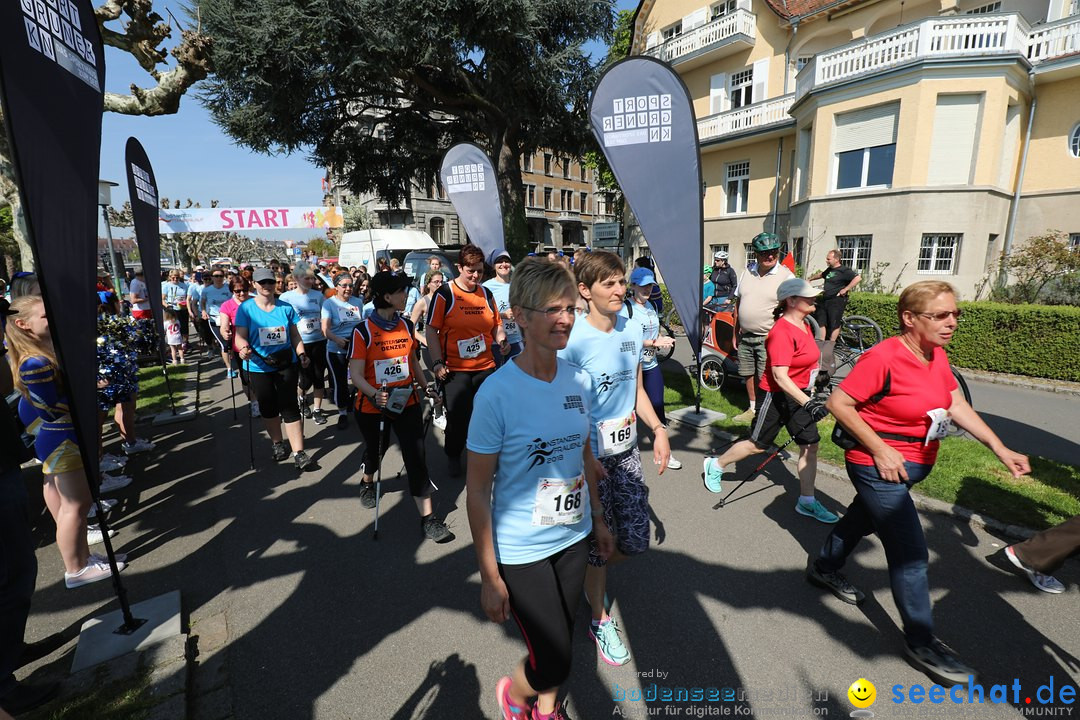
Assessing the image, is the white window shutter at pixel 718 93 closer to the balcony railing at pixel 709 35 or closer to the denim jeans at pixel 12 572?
the balcony railing at pixel 709 35

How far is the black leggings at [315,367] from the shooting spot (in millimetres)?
7004

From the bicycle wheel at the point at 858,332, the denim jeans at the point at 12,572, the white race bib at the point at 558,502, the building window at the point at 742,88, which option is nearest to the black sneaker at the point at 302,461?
the denim jeans at the point at 12,572

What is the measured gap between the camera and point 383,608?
319 cm

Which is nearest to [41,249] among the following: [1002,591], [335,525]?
[335,525]

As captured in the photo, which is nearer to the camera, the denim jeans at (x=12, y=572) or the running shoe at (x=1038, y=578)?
the denim jeans at (x=12, y=572)

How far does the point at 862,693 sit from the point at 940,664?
1.44 feet

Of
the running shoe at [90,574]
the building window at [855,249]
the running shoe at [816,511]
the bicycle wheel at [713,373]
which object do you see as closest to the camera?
the running shoe at [90,574]

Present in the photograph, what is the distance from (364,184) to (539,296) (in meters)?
22.2

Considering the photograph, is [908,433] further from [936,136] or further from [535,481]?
[936,136]

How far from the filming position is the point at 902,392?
2.47 metres

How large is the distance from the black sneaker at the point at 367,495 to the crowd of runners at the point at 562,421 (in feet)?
0.06

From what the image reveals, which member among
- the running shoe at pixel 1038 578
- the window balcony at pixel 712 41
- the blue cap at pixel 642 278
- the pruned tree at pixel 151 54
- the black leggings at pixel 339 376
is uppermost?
the window balcony at pixel 712 41

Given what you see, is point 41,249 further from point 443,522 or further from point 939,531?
point 939,531

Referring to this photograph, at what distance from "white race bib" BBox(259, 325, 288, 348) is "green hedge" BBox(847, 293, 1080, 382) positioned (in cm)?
1118
